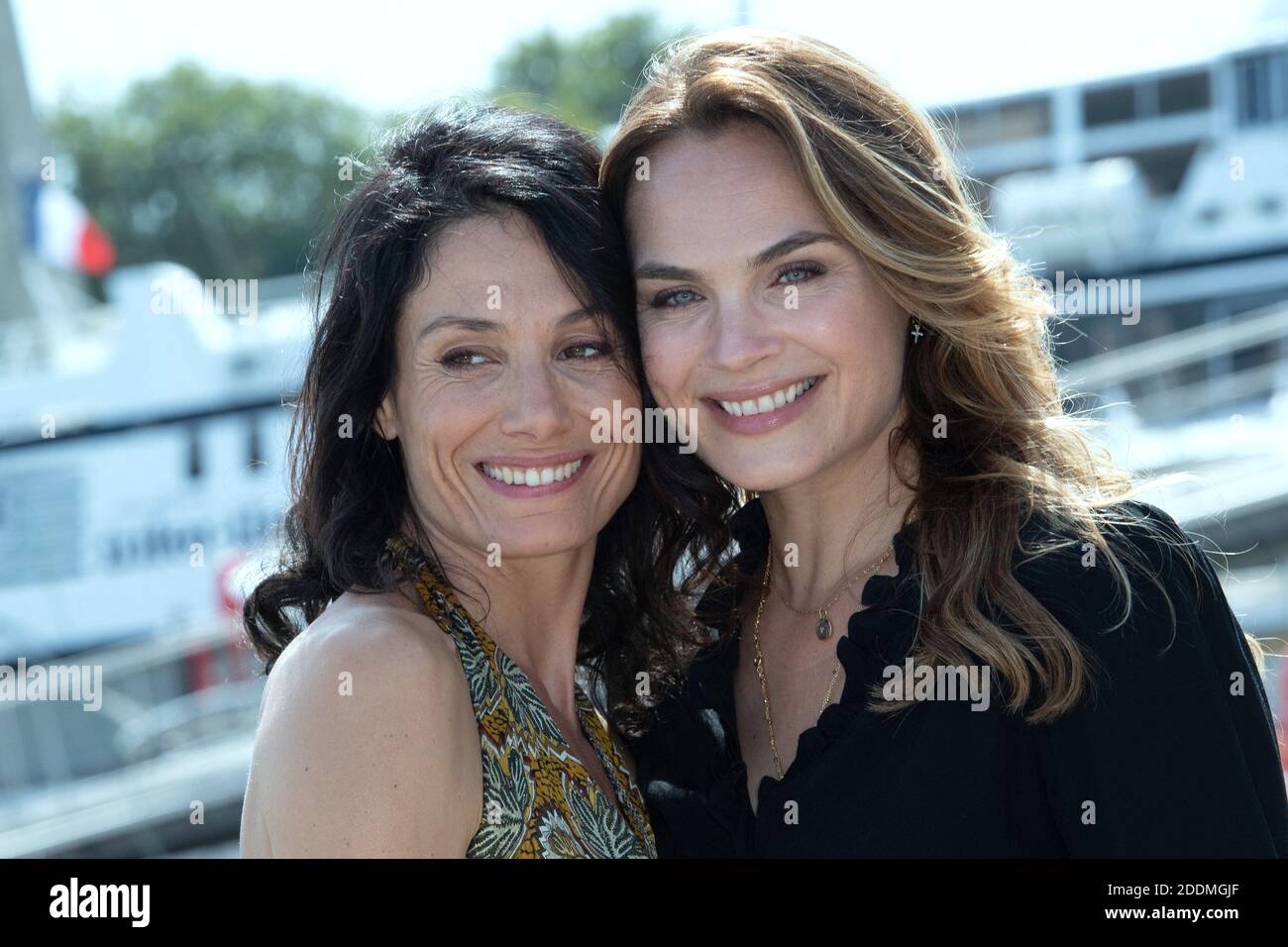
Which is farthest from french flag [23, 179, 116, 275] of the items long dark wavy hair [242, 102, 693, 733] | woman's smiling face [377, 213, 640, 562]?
woman's smiling face [377, 213, 640, 562]

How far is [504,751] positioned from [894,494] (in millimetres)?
914

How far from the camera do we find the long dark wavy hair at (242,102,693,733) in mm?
2525

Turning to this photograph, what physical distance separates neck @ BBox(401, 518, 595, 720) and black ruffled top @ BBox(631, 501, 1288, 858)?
45 centimetres

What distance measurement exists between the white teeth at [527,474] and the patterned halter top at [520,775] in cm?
21

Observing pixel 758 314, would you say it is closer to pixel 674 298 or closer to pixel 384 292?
pixel 674 298

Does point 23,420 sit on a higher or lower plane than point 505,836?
higher

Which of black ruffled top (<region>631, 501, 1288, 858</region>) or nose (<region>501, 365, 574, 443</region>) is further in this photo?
nose (<region>501, 365, 574, 443</region>)

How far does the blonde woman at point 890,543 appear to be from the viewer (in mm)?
2154

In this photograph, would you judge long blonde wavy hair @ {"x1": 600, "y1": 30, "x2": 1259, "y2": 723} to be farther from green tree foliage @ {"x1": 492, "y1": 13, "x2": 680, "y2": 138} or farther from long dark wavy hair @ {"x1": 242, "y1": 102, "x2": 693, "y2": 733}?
green tree foliage @ {"x1": 492, "y1": 13, "x2": 680, "y2": 138}

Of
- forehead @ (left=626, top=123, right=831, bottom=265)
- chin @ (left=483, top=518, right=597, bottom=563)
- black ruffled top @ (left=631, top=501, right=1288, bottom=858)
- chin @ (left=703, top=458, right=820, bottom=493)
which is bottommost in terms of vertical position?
black ruffled top @ (left=631, top=501, right=1288, bottom=858)
